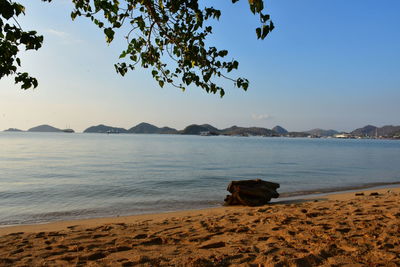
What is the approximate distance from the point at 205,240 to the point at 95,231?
3236 millimetres

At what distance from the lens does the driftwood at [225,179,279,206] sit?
12458 mm

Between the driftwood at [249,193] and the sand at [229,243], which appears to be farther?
the driftwood at [249,193]

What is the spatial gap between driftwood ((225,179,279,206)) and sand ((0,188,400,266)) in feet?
13.2

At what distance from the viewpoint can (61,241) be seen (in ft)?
21.7

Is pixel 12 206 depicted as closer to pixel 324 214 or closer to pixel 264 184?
pixel 264 184

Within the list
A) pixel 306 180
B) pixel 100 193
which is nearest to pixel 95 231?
pixel 100 193

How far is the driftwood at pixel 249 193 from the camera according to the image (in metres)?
12.5

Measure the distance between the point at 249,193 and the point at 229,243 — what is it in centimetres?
697

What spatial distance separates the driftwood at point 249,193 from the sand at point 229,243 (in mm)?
4028

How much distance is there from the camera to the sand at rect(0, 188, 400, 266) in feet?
16.0

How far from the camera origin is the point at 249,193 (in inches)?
497

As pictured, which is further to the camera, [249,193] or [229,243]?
[249,193]

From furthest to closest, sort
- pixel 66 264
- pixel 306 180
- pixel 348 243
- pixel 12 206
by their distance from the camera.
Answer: pixel 306 180, pixel 12 206, pixel 348 243, pixel 66 264

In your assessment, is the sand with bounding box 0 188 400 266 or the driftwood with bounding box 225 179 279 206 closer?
the sand with bounding box 0 188 400 266
